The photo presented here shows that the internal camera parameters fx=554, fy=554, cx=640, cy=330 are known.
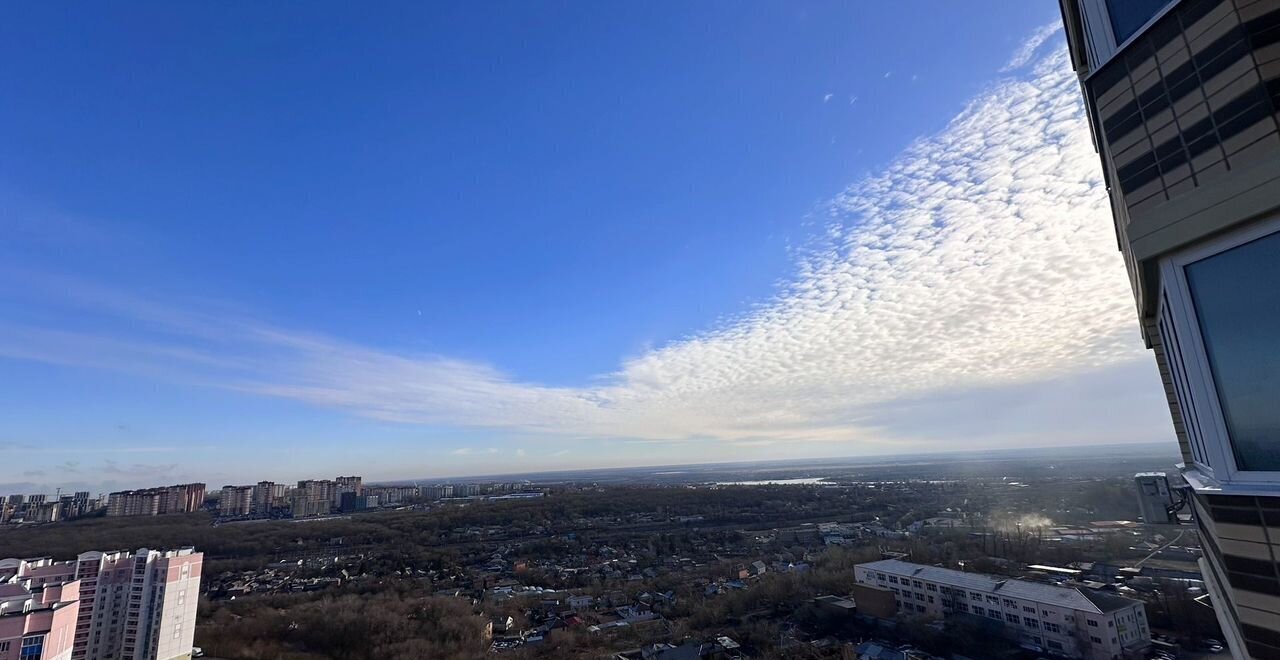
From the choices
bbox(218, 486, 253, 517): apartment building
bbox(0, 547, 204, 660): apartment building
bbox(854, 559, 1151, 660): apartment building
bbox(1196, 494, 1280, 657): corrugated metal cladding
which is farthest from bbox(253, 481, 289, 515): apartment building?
bbox(1196, 494, 1280, 657): corrugated metal cladding

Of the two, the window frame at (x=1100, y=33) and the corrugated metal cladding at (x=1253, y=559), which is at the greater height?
the window frame at (x=1100, y=33)

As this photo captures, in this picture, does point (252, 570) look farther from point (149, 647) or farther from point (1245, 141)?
point (1245, 141)

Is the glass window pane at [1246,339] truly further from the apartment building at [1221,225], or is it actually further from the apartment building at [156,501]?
the apartment building at [156,501]

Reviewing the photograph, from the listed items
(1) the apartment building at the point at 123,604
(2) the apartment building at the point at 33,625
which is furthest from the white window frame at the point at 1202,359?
(1) the apartment building at the point at 123,604

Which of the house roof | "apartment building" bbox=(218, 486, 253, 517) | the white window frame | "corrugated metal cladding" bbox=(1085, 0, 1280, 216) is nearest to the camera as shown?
"corrugated metal cladding" bbox=(1085, 0, 1280, 216)

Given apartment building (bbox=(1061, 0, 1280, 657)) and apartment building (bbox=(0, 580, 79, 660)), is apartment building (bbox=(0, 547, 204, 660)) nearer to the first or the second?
apartment building (bbox=(0, 580, 79, 660))

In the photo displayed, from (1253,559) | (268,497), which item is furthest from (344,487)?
(1253,559)

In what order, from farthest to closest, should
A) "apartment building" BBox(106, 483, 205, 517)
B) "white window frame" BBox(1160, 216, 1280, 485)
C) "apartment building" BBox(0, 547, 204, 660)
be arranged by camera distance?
"apartment building" BBox(106, 483, 205, 517) < "apartment building" BBox(0, 547, 204, 660) < "white window frame" BBox(1160, 216, 1280, 485)
